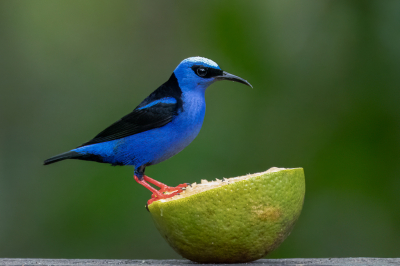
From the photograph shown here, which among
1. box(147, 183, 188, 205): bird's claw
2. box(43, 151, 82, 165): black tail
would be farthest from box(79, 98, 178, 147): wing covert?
box(147, 183, 188, 205): bird's claw

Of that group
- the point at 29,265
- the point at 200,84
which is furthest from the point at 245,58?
the point at 29,265

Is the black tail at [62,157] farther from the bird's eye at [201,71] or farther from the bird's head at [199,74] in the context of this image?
the bird's eye at [201,71]

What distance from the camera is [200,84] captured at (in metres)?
3.34

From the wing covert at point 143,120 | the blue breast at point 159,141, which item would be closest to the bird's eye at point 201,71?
the blue breast at point 159,141

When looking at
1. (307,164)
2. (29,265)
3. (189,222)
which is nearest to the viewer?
(189,222)

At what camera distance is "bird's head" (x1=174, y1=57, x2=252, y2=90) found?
10.9 feet

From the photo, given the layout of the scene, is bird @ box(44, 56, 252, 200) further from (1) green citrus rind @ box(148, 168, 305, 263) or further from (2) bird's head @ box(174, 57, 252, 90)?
(1) green citrus rind @ box(148, 168, 305, 263)

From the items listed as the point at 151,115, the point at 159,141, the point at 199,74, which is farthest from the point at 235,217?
the point at 199,74

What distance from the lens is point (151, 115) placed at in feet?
10.8

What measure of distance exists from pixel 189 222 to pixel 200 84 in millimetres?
1168

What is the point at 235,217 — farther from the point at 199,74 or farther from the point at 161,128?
the point at 199,74

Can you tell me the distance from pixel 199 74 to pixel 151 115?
45cm

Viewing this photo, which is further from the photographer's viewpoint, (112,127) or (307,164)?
(307,164)

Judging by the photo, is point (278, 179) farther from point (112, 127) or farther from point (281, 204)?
point (112, 127)
